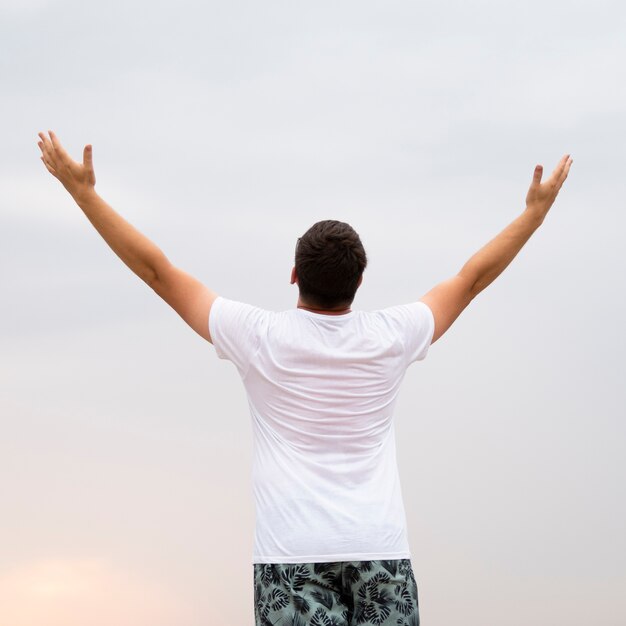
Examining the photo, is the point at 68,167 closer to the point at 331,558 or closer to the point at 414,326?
the point at 414,326

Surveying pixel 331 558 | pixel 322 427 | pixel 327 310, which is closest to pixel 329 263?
pixel 327 310

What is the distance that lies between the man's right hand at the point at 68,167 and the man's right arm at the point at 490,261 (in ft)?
6.34

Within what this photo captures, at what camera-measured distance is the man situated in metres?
4.83

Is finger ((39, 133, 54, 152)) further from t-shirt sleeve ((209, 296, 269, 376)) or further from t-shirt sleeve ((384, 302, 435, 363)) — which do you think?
t-shirt sleeve ((384, 302, 435, 363))

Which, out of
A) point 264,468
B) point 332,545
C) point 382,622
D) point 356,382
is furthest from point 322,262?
point 382,622

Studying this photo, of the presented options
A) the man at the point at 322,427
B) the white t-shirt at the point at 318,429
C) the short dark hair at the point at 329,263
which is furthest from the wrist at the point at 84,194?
the short dark hair at the point at 329,263

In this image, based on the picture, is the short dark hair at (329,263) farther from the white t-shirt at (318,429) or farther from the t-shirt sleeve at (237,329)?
the t-shirt sleeve at (237,329)

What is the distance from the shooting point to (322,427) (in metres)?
4.98

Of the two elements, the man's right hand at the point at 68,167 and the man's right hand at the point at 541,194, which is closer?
the man's right hand at the point at 68,167

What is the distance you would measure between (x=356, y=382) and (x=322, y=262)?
24.1 inches

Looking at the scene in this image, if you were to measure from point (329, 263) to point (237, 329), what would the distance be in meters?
0.56

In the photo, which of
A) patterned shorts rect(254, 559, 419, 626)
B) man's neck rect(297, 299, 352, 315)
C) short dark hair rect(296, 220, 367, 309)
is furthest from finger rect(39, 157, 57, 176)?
patterned shorts rect(254, 559, 419, 626)

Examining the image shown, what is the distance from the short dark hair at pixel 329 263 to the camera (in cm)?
498

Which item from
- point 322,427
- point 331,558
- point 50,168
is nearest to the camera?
point 331,558
